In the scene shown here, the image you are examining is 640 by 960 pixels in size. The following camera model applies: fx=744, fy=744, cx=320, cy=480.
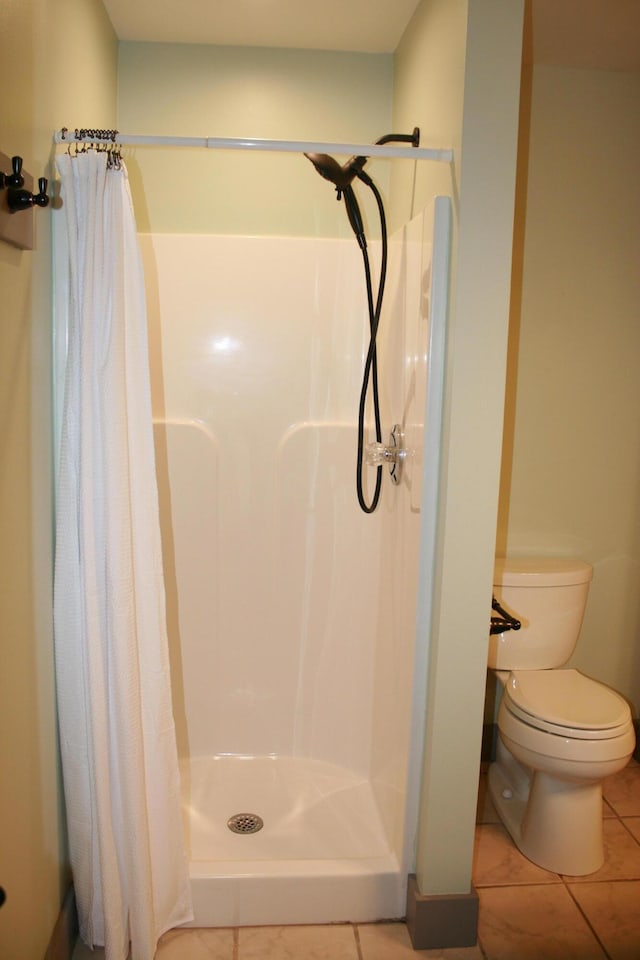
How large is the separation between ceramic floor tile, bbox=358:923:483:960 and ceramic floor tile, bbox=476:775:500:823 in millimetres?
599

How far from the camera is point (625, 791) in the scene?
264cm

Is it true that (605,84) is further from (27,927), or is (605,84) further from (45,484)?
(27,927)

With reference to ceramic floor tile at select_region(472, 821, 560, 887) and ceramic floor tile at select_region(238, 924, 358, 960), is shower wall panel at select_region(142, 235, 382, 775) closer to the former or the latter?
ceramic floor tile at select_region(472, 821, 560, 887)

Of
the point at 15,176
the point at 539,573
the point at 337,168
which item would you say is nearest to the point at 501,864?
the point at 539,573

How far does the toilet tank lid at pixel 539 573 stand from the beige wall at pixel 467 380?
0.70m

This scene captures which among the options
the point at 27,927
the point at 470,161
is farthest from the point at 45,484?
the point at 470,161

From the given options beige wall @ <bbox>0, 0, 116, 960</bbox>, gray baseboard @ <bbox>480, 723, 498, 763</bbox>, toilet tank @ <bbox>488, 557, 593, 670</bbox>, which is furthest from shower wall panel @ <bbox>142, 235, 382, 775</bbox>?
beige wall @ <bbox>0, 0, 116, 960</bbox>

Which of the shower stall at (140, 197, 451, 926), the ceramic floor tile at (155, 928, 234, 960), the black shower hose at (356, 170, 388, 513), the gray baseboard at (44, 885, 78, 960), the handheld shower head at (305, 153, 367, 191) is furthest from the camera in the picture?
the shower stall at (140, 197, 451, 926)

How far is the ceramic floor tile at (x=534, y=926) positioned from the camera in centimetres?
187

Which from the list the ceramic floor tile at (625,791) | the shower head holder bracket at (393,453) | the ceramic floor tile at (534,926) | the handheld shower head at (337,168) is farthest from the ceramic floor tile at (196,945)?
the handheld shower head at (337,168)

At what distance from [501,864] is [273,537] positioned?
1213 mm

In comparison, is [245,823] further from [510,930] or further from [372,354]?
[372,354]

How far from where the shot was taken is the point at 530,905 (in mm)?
2037

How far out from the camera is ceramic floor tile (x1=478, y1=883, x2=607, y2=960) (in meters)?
1.87
